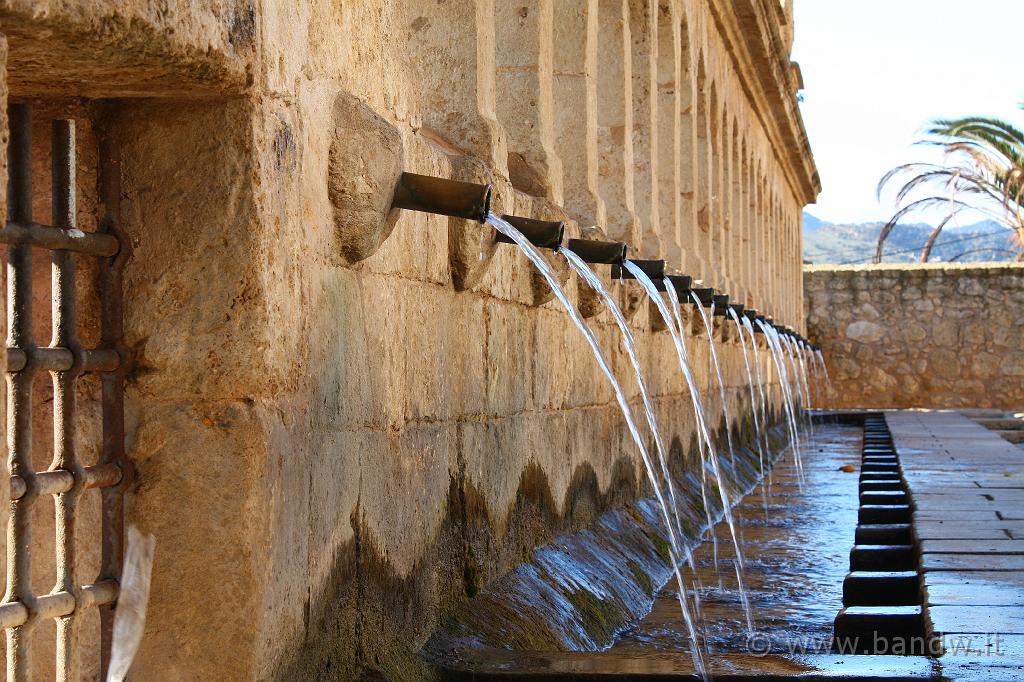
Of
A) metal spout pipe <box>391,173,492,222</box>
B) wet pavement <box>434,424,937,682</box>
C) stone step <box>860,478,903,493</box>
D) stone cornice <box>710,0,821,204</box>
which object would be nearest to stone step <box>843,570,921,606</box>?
wet pavement <box>434,424,937,682</box>

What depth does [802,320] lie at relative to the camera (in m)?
23.5

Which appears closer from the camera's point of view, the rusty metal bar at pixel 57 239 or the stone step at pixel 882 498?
the rusty metal bar at pixel 57 239

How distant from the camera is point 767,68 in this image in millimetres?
15055

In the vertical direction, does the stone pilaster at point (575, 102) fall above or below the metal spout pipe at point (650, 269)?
above

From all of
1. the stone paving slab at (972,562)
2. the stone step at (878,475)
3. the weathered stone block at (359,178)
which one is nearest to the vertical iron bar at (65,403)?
the weathered stone block at (359,178)

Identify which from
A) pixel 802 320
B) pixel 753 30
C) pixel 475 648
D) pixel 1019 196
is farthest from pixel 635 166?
pixel 1019 196

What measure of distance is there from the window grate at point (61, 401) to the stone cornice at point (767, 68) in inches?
398

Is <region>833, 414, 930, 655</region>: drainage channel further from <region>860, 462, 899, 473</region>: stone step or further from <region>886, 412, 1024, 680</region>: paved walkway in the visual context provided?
<region>860, 462, 899, 473</region>: stone step

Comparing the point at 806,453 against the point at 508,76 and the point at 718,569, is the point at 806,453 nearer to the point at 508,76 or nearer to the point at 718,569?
the point at 718,569

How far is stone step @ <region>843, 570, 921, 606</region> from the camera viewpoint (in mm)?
4160

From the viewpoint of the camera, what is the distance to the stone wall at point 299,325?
2.51 m

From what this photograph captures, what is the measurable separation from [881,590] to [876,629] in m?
0.66

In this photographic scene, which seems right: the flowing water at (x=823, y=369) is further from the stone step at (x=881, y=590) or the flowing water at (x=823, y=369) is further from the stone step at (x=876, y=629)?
the stone step at (x=876, y=629)

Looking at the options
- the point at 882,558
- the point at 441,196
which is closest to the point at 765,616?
the point at 882,558
